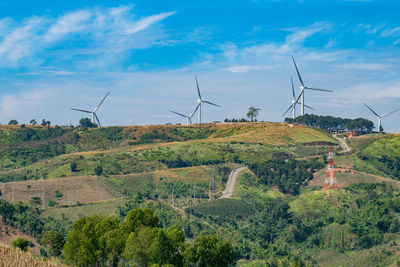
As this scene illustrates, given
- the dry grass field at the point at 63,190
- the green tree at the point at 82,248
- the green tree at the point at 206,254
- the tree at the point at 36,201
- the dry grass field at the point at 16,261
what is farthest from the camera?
the dry grass field at the point at 63,190

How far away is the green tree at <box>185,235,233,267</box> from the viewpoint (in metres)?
79.7

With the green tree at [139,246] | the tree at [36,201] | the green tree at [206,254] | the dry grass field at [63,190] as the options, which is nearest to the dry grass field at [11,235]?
the tree at [36,201]

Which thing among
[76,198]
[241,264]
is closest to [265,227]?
[241,264]

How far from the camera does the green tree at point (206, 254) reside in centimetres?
7969

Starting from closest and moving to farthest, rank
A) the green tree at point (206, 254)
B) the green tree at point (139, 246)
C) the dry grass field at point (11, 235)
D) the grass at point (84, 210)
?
the green tree at point (139, 246) → the green tree at point (206, 254) → the dry grass field at point (11, 235) → the grass at point (84, 210)

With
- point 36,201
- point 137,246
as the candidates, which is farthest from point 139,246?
point 36,201

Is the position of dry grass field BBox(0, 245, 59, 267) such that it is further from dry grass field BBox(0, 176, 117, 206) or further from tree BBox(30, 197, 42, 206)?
dry grass field BBox(0, 176, 117, 206)

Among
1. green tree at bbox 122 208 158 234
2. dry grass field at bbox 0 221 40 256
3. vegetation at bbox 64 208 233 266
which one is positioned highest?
green tree at bbox 122 208 158 234

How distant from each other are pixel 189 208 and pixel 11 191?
61.7m

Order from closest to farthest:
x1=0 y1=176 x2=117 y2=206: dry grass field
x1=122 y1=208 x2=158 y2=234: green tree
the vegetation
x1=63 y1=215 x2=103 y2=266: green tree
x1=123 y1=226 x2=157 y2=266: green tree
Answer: x1=123 y1=226 x2=157 y2=266: green tree
the vegetation
x1=63 y1=215 x2=103 y2=266: green tree
x1=122 y1=208 x2=158 y2=234: green tree
x1=0 y1=176 x2=117 y2=206: dry grass field

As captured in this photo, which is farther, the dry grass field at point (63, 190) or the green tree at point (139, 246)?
the dry grass field at point (63, 190)

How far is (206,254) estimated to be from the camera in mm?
80062

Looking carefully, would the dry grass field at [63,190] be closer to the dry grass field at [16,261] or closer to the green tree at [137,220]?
the green tree at [137,220]

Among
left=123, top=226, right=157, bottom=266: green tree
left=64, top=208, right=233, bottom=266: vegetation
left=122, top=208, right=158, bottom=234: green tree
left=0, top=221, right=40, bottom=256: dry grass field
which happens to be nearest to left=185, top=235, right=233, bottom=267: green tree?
left=64, top=208, right=233, bottom=266: vegetation
